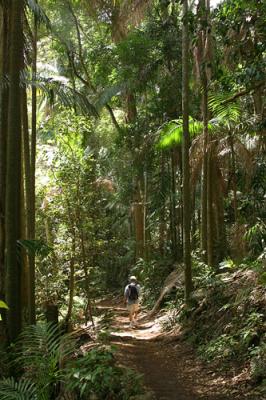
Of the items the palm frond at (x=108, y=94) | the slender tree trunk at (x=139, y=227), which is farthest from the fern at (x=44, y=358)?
the slender tree trunk at (x=139, y=227)

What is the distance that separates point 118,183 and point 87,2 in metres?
9.98

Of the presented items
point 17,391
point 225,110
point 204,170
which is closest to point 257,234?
point 225,110

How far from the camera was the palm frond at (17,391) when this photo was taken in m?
5.58

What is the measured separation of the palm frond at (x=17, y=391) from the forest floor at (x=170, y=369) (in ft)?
4.83

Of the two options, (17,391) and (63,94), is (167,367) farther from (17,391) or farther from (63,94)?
(63,94)

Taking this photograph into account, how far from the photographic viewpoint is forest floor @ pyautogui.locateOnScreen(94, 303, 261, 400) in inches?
286

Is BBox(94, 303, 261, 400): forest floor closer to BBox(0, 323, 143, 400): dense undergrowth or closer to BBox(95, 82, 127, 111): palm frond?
BBox(0, 323, 143, 400): dense undergrowth

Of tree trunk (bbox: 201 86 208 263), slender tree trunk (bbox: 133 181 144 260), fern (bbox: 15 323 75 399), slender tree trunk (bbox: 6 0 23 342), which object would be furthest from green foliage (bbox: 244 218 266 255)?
slender tree trunk (bbox: 133 181 144 260)

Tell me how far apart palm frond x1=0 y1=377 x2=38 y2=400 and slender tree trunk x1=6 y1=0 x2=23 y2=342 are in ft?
4.32

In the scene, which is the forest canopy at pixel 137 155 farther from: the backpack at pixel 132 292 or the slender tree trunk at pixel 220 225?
the backpack at pixel 132 292

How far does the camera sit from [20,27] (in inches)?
305

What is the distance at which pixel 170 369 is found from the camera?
9109mm

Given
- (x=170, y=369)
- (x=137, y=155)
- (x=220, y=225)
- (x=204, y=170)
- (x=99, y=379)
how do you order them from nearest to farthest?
(x=99, y=379) < (x=170, y=369) < (x=204, y=170) < (x=220, y=225) < (x=137, y=155)

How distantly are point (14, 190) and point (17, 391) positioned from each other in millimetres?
2830
